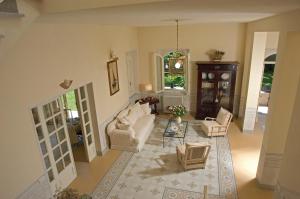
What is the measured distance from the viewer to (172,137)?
616cm

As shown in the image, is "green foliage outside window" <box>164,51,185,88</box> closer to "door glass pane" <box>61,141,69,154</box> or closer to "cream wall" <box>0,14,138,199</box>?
"cream wall" <box>0,14,138,199</box>

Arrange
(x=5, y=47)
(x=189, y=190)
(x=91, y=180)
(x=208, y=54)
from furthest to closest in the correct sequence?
1. (x=208, y=54)
2. (x=91, y=180)
3. (x=189, y=190)
4. (x=5, y=47)

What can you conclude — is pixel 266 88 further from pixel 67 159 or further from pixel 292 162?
pixel 67 159

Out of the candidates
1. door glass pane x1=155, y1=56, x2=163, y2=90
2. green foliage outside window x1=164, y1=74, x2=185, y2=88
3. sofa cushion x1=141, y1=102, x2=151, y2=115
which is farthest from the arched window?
sofa cushion x1=141, y1=102, x2=151, y2=115

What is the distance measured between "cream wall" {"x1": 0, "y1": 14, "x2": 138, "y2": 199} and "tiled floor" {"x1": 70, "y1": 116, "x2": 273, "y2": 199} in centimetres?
130

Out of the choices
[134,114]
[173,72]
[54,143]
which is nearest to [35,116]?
[54,143]

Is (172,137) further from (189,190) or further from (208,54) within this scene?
(208,54)

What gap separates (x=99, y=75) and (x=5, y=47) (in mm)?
3534

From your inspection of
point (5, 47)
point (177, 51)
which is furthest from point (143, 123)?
point (5, 47)

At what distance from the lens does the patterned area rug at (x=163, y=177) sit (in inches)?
173

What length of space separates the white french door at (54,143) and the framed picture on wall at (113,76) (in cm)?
194

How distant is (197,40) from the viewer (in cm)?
754

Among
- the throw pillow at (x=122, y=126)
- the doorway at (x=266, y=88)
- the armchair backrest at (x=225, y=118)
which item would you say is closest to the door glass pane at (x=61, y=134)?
the throw pillow at (x=122, y=126)

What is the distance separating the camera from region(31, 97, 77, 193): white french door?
3.94 metres
